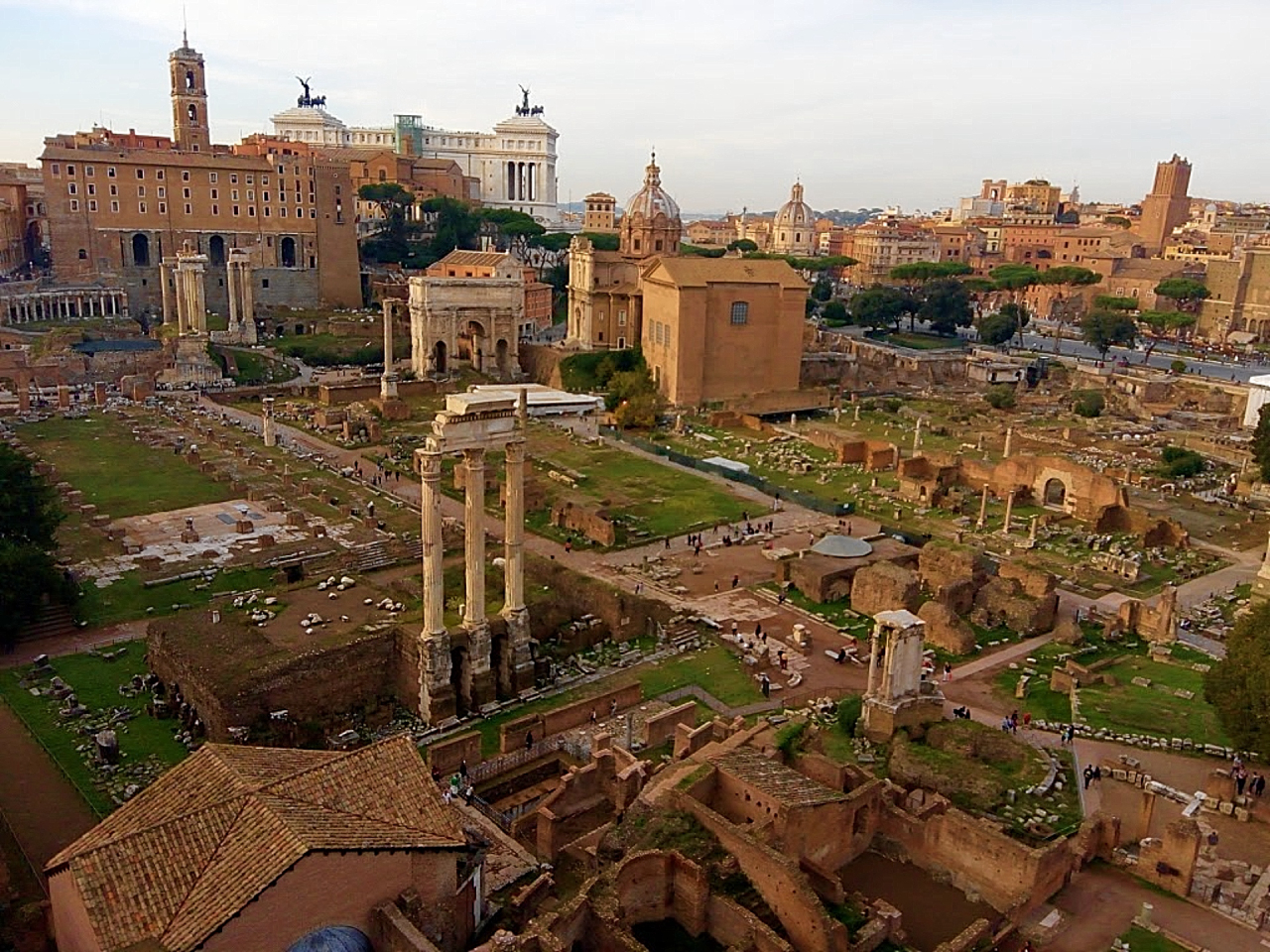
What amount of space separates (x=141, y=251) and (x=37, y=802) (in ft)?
217

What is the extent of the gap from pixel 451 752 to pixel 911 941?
887cm

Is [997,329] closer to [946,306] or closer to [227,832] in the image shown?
[946,306]

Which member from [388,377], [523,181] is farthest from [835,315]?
[523,181]

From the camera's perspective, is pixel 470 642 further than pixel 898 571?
No

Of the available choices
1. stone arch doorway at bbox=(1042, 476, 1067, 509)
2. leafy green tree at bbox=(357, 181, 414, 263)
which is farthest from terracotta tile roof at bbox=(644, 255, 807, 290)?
leafy green tree at bbox=(357, 181, 414, 263)

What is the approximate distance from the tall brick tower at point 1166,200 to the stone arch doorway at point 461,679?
4886 inches

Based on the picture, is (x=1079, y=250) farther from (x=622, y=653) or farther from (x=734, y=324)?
(x=622, y=653)

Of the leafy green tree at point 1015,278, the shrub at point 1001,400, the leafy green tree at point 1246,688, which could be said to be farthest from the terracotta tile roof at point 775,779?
the leafy green tree at point 1015,278

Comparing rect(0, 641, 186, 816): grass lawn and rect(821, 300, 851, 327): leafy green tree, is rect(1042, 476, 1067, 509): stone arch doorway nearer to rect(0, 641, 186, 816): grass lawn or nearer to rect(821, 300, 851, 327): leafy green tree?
rect(0, 641, 186, 816): grass lawn

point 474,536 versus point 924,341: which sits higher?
point 474,536

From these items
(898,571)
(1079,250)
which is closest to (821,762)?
(898,571)

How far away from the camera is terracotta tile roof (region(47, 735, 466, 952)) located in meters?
10.9

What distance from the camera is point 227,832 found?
11.8 metres

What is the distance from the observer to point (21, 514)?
2745cm
